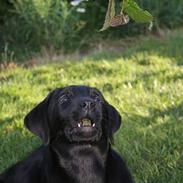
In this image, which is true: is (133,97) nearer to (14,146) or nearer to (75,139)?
(14,146)

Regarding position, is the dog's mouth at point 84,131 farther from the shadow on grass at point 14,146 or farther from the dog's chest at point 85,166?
the shadow on grass at point 14,146

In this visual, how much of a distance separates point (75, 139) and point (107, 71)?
14.4 ft

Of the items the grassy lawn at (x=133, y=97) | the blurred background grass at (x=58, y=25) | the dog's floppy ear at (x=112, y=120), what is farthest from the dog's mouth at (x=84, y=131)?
the blurred background grass at (x=58, y=25)

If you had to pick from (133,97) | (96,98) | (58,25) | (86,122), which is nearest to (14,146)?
(133,97)

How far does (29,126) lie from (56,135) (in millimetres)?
265

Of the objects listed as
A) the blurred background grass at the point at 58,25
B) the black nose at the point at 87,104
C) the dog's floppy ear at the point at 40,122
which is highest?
the black nose at the point at 87,104

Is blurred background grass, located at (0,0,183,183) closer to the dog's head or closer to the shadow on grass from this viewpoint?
the shadow on grass

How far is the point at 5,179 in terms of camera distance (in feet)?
12.7

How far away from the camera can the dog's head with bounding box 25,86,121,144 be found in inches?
120

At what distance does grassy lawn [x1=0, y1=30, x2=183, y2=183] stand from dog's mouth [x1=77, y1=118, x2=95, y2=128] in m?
1.12

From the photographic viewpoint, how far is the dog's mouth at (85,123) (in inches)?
120

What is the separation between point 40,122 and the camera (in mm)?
3367

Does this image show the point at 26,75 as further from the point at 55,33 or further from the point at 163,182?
the point at 163,182

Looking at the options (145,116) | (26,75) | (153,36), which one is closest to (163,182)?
(145,116)
